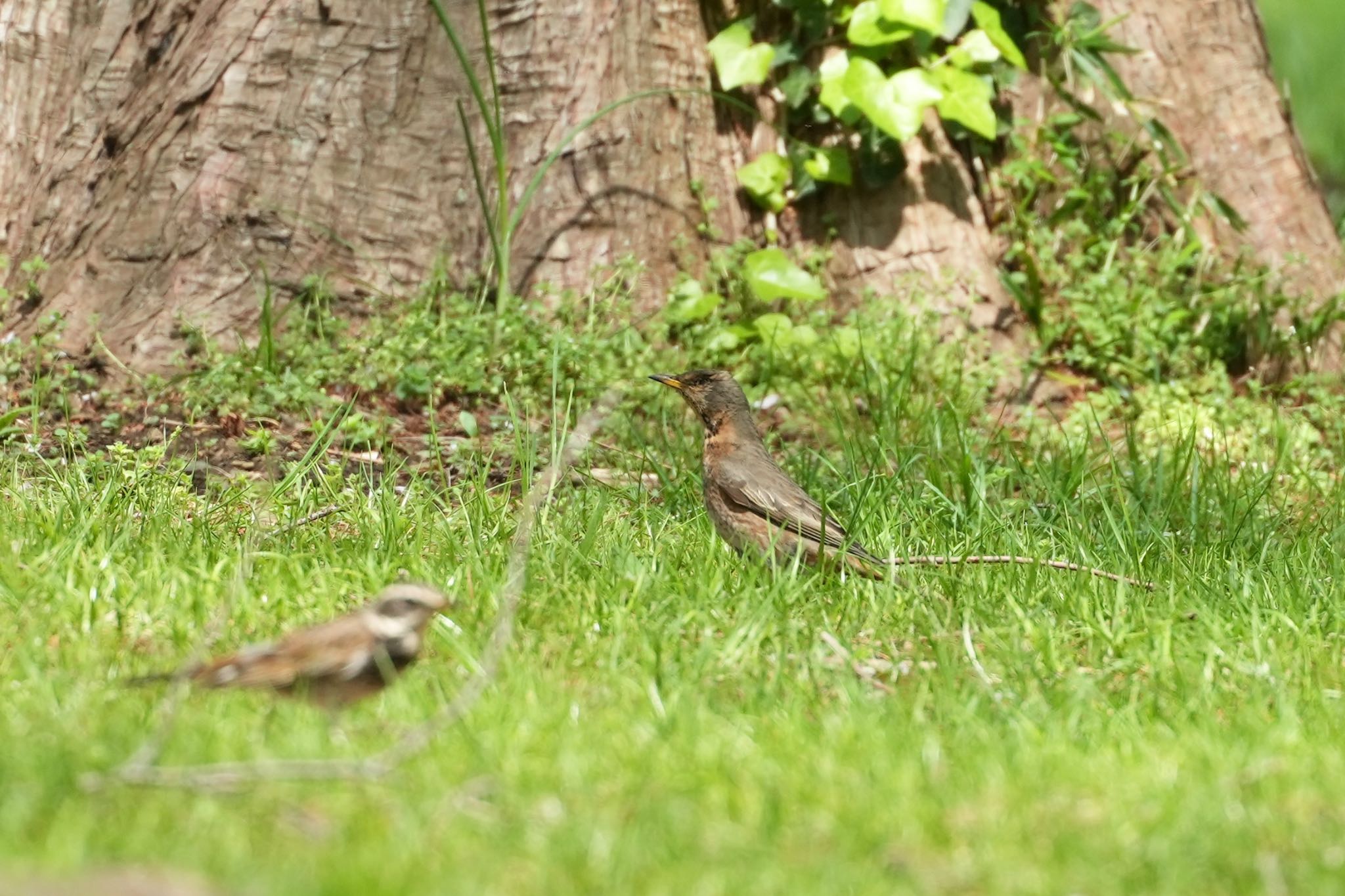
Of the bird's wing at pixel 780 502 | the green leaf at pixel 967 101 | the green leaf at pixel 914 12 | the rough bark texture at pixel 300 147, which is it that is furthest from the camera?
the green leaf at pixel 967 101

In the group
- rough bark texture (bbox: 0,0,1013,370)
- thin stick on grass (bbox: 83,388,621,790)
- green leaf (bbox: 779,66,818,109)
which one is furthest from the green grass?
green leaf (bbox: 779,66,818,109)

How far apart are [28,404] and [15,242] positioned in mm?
1274

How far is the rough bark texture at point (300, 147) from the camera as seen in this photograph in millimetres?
7301

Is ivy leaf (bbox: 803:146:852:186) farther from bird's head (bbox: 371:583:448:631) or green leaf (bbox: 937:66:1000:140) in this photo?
bird's head (bbox: 371:583:448:631)

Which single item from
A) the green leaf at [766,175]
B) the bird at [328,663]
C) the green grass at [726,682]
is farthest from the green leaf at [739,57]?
the bird at [328,663]

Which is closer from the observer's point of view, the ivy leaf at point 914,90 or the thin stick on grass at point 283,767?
the thin stick on grass at point 283,767

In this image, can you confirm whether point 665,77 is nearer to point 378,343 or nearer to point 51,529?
point 378,343

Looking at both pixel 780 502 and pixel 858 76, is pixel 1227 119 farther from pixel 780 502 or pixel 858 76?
pixel 780 502

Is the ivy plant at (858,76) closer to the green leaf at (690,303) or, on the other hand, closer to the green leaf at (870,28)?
the green leaf at (870,28)

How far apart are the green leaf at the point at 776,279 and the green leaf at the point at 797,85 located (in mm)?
781

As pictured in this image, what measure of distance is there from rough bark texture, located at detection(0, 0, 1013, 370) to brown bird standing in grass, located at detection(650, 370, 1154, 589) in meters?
1.63

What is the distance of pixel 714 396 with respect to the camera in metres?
6.30

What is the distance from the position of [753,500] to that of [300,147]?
309 centimetres

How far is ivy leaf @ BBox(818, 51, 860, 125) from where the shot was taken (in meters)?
7.69
